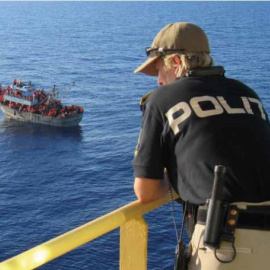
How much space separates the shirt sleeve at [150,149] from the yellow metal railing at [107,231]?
1.20 feet

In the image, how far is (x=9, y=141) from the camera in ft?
350

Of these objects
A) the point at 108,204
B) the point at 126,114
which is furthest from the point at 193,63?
the point at 126,114

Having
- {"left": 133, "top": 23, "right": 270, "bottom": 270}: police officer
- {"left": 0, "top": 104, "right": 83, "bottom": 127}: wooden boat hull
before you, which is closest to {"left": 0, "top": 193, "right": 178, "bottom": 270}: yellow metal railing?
{"left": 133, "top": 23, "right": 270, "bottom": 270}: police officer

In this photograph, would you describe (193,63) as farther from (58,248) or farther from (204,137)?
(58,248)

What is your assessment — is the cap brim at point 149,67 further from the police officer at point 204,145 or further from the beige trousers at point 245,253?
the beige trousers at point 245,253

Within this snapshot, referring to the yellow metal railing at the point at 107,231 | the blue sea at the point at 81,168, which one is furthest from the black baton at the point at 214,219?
the blue sea at the point at 81,168

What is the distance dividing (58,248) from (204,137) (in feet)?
4.36

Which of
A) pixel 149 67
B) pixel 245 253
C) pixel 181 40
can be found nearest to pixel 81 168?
pixel 149 67

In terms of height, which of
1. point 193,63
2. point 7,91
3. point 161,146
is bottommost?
point 7,91

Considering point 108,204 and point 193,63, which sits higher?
point 193,63

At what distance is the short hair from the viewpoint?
4.57 m

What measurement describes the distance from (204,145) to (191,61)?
71cm

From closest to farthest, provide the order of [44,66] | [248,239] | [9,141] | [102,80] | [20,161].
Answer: [248,239] → [20,161] → [9,141] → [102,80] → [44,66]

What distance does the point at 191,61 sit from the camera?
15.1 ft
